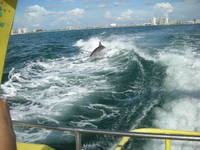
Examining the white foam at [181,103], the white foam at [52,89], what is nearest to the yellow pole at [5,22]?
the white foam at [181,103]

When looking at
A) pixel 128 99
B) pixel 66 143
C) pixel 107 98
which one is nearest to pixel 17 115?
pixel 66 143

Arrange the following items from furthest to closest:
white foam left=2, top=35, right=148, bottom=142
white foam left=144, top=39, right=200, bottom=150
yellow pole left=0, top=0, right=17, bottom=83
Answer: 1. white foam left=2, top=35, right=148, bottom=142
2. white foam left=144, top=39, right=200, bottom=150
3. yellow pole left=0, top=0, right=17, bottom=83

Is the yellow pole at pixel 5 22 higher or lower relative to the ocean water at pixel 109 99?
higher

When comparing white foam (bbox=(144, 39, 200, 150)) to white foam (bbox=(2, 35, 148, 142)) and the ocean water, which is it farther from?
white foam (bbox=(2, 35, 148, 142))

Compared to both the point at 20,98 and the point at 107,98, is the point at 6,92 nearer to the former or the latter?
the point at 20,98

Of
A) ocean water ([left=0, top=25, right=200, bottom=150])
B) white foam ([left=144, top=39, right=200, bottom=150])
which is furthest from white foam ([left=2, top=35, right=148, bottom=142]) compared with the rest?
white foam ([left=144, top=39, right=200, bottom=150])

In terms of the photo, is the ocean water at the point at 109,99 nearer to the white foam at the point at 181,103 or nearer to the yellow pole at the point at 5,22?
the white foam at the point at 181,103

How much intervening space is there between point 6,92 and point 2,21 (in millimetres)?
7660

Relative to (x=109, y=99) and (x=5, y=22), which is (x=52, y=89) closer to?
(x=109, y=99)

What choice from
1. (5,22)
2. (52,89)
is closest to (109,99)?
(52,89)

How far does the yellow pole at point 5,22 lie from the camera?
601mm

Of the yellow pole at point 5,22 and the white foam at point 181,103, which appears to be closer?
the yellow pole at point 5,22

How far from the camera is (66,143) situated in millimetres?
4340

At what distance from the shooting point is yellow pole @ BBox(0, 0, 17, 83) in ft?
1.97
